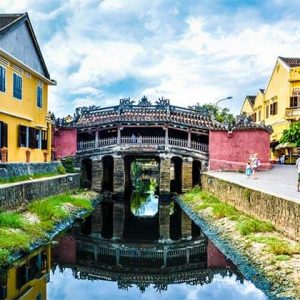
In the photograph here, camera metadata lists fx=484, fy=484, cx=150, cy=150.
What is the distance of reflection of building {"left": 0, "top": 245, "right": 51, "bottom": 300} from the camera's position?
→ 11292mm

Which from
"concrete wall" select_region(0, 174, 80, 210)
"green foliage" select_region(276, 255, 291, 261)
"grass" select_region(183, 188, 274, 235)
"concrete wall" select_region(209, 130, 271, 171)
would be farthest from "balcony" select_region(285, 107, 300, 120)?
"green foliage" select_region(276, 255, 291, 261)

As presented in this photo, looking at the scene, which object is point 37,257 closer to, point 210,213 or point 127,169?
point 210,213

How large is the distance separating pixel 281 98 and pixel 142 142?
17.6 meters

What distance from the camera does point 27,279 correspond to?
489 inches

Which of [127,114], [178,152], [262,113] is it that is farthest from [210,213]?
[262,113]

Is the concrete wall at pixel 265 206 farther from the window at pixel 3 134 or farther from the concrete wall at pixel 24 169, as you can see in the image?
the window at pixel 3 134

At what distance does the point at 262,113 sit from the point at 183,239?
36157mm

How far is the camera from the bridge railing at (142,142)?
1358 inches

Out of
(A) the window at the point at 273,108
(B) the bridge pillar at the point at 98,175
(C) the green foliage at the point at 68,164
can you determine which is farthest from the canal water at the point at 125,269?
(A) the window at the point at 273,108

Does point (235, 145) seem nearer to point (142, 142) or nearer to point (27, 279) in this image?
point (142, 142)

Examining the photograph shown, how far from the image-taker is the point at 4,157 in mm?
22000

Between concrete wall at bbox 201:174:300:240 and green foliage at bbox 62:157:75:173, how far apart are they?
A: 11.9 meters

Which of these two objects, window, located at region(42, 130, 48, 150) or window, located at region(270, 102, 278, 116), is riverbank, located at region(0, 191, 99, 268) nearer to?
window, located at region(42, 130, 48, 150)

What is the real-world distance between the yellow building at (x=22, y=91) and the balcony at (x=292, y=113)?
74.4ft
